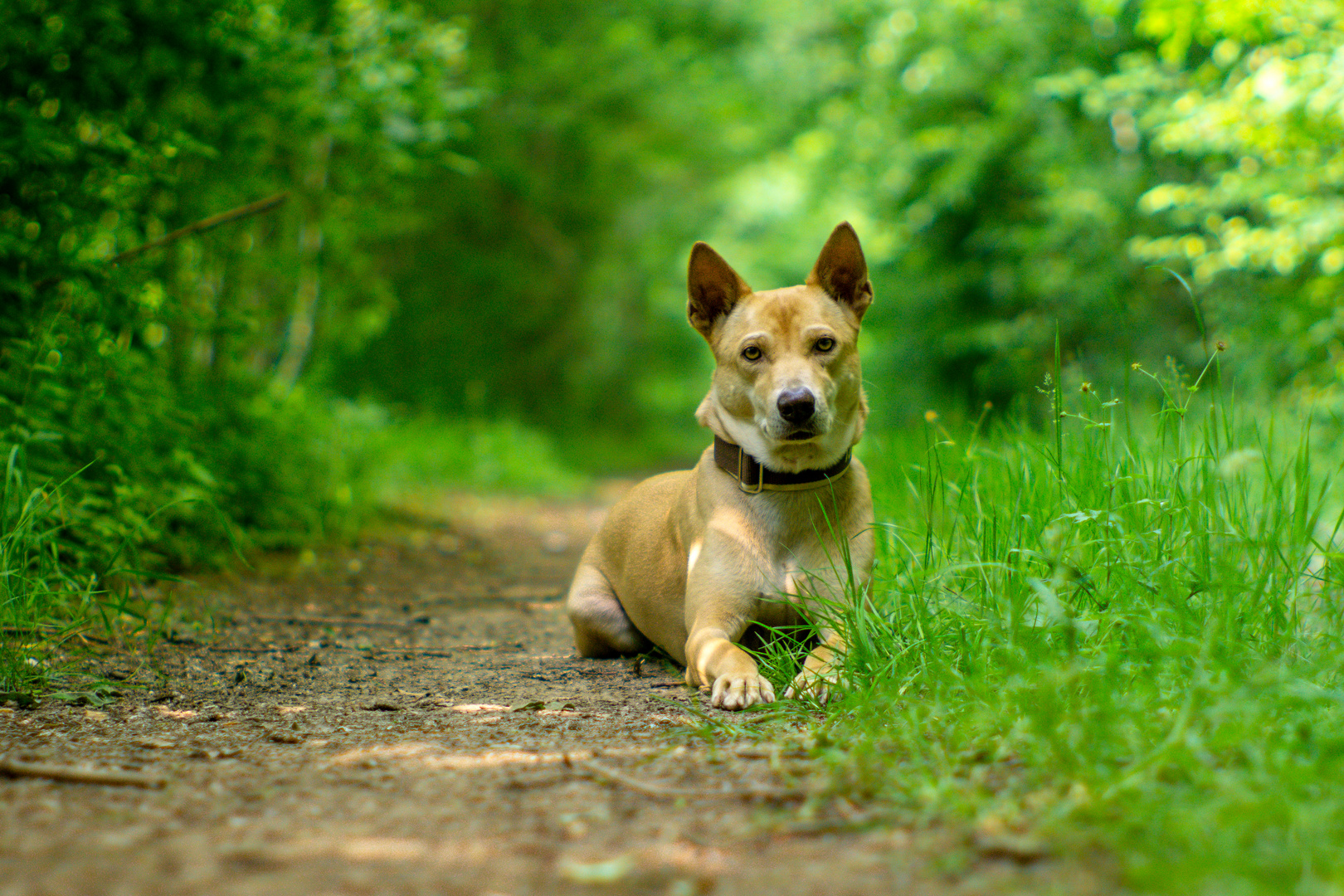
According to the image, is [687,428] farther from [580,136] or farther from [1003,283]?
[1003,283]

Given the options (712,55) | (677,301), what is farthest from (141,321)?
(677,301)

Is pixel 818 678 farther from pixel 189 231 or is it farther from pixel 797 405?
pixel 189 231

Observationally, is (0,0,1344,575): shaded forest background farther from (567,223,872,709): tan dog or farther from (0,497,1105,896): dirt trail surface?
(567,223,872,709): tan dog

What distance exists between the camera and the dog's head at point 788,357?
9.03 feet

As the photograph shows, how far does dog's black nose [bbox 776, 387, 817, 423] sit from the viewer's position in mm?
2670

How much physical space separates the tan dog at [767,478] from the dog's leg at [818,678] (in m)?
0.01

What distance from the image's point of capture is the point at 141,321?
3.91 m

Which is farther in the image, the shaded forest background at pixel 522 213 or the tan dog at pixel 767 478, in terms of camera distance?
the shaded forest background at pixel 522 213

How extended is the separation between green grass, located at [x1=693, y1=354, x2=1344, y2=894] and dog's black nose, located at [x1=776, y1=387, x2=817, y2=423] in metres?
0.41

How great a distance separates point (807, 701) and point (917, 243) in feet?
31.7

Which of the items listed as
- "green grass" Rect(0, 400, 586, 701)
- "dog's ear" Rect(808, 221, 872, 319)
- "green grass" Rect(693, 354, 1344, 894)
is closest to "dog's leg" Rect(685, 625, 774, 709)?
"green grass" Rect(693, 354, 1344, 894)

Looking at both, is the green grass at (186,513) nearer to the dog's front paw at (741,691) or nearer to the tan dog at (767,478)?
the tan dog at (767,478)

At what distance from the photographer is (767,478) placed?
2.87 meters

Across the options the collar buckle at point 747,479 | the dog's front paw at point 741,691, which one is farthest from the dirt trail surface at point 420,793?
the collar buckle at point 747,479
